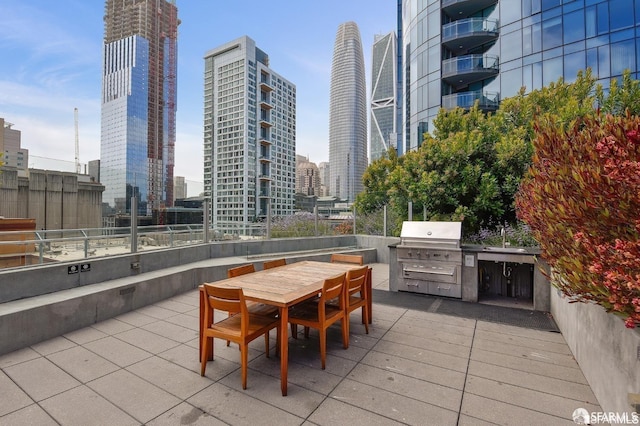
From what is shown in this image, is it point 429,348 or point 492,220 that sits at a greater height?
point 492,220

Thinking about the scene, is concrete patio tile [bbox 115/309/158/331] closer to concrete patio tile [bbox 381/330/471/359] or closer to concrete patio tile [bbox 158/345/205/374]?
concrete patio tile [bbox 158/345/205/374]

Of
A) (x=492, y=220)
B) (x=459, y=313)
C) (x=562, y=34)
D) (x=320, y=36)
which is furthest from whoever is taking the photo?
(x=320, y=36)

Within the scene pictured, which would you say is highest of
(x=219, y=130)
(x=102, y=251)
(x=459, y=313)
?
(x=219, y=130)

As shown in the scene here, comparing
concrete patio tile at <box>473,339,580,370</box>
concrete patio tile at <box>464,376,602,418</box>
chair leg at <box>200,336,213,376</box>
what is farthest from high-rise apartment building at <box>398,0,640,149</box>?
chair leg at <box>200,336,213,376</box>

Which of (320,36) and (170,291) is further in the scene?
(320,36)

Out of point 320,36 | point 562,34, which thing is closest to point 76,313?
point 320,36

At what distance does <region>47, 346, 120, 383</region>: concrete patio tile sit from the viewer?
8.93 ft

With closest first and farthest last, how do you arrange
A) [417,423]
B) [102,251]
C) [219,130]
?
[417,423], [102,251], [219,130]

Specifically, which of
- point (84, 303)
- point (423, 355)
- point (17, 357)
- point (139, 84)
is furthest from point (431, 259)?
point (139, 84)

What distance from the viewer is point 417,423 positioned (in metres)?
2.05

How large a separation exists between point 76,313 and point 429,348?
4.42m

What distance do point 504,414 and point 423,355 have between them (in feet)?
3.28

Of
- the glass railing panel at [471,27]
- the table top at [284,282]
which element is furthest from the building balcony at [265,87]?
the table top at [284,282]

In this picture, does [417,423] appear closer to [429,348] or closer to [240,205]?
[429,348]
